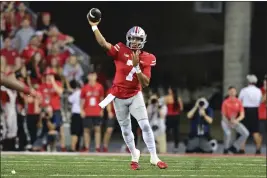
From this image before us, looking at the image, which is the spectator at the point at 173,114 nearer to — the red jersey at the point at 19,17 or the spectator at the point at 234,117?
the spectator at the point at 234,117

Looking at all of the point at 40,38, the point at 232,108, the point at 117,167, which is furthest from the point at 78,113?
the point at 117,167

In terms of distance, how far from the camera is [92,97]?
1920cm

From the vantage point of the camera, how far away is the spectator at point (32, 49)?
20.4 m

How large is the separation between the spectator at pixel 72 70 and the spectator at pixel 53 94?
1285 mm

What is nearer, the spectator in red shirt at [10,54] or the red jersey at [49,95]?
the red jersey at [49,95]

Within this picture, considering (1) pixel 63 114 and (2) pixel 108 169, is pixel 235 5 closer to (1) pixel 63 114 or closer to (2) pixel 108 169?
(1) pixel 63 114

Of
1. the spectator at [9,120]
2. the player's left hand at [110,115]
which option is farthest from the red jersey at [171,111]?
the spectator at [9,120]

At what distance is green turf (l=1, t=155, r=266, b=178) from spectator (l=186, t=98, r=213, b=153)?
8.67ft

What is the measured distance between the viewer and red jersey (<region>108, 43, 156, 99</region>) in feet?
41.4

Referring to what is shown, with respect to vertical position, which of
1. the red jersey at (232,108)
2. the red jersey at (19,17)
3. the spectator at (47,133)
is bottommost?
the spectator at (47,133)

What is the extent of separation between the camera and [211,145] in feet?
61.9

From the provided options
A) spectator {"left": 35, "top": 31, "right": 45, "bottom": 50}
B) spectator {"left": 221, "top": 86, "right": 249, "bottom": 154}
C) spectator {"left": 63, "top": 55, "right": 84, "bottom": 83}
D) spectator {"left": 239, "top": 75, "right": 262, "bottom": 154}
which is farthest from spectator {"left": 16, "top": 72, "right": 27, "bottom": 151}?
spectator {"left": 239, "top": 75, "right": 262, "bottom": 154}

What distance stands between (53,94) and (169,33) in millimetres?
6136

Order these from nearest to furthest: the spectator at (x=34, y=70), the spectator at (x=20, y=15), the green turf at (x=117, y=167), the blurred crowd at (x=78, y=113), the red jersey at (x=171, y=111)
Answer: the green turf at (x=117, y=167), the blurred crowd at (x=78, y=113), the spectator at (x=34, y=70), the red jersey at (x=171, y=111), the spectator at (x=20, y=15)
